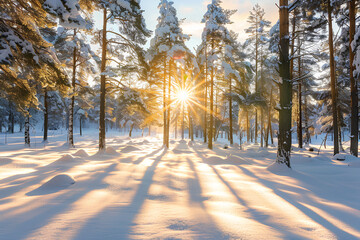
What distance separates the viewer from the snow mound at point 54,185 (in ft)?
11.0

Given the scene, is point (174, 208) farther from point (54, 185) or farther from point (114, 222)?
point (54, 185)

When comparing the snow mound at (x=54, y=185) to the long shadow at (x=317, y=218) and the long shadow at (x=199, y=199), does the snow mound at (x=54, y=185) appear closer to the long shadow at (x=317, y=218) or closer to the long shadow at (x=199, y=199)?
the long shadow at (x=199, y=199)

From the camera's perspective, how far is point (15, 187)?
3607 millimetres

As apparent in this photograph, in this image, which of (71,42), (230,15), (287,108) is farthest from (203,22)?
(287,108)

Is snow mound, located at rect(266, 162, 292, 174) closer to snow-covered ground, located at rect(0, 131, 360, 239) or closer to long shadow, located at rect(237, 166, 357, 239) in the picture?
snow-covered ground, located at rect(0, 131, 360, 239)

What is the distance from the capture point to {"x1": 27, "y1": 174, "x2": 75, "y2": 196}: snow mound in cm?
335

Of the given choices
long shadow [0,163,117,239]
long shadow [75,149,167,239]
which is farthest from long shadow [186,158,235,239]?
long shadow [0,163,117,239]

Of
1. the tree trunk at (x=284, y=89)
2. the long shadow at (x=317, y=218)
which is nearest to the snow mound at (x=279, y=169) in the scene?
the tree trunk at (x=284, y=89)

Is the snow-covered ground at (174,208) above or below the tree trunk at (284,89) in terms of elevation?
below

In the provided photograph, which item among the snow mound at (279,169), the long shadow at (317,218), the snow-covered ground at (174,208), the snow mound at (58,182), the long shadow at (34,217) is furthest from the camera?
the snow mound at (279,169)

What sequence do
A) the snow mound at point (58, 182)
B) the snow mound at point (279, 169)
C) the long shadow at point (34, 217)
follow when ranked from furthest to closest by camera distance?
the snow mound at point (279, 169) < the snow mound at point (58, 182) < the long shadow at point (34, 217)

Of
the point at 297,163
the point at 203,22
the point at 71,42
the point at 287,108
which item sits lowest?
the point at 297,163

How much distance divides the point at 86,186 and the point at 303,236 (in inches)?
144

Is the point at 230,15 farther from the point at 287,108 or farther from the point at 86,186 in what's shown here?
the point at 86,186
